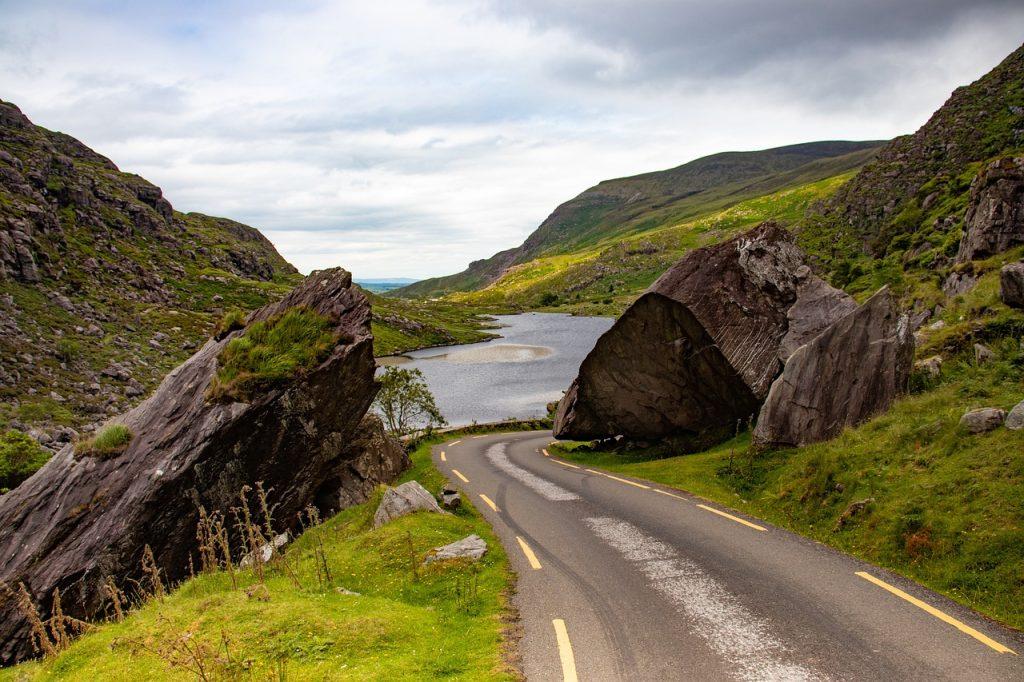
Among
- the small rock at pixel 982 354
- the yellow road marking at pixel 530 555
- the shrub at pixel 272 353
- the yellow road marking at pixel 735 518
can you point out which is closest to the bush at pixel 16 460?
the shrub at pixel 272 353

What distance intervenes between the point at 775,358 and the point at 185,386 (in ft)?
79.4

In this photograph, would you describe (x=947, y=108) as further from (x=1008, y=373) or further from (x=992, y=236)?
(x=1008, y=373)

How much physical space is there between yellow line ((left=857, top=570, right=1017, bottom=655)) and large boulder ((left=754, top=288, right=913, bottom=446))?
8206 millimetres

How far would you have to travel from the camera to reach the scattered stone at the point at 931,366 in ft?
58.6

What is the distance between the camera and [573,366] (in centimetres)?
11344

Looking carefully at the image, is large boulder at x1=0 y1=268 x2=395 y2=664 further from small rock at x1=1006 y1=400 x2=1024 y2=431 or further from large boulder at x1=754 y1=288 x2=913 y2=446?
small rock at x1=1006 y1=400 x2=1024 y2=431

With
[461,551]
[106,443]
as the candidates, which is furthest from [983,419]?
[106,443]

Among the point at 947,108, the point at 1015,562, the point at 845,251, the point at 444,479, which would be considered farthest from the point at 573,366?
the point at 1015,562

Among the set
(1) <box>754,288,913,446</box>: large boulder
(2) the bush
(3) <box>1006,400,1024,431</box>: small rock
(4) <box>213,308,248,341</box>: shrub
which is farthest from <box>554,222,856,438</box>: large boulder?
(2) the bush

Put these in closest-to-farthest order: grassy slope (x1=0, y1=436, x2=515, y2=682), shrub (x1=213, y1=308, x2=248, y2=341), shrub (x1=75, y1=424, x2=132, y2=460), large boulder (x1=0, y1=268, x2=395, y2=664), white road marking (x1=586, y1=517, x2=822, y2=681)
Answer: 1. white road marking (x1=586, y1=517, x2=822, y2=681)
2. grassy slope (x1=0, y1=436, x2=515, y2=682)
3. large boulder (x1=0, y1=268, x2=395, y2=664)
4. shrub (x1=75, y1=424, x2=132, y2=460)
5. shrub (x1=213, y1=308, x2=248, y2=341)

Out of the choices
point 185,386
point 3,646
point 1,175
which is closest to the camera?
point 3,646

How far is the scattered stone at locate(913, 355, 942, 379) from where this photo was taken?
1788 centimetres

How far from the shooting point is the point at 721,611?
9508mm

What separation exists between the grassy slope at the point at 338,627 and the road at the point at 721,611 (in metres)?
0.95
